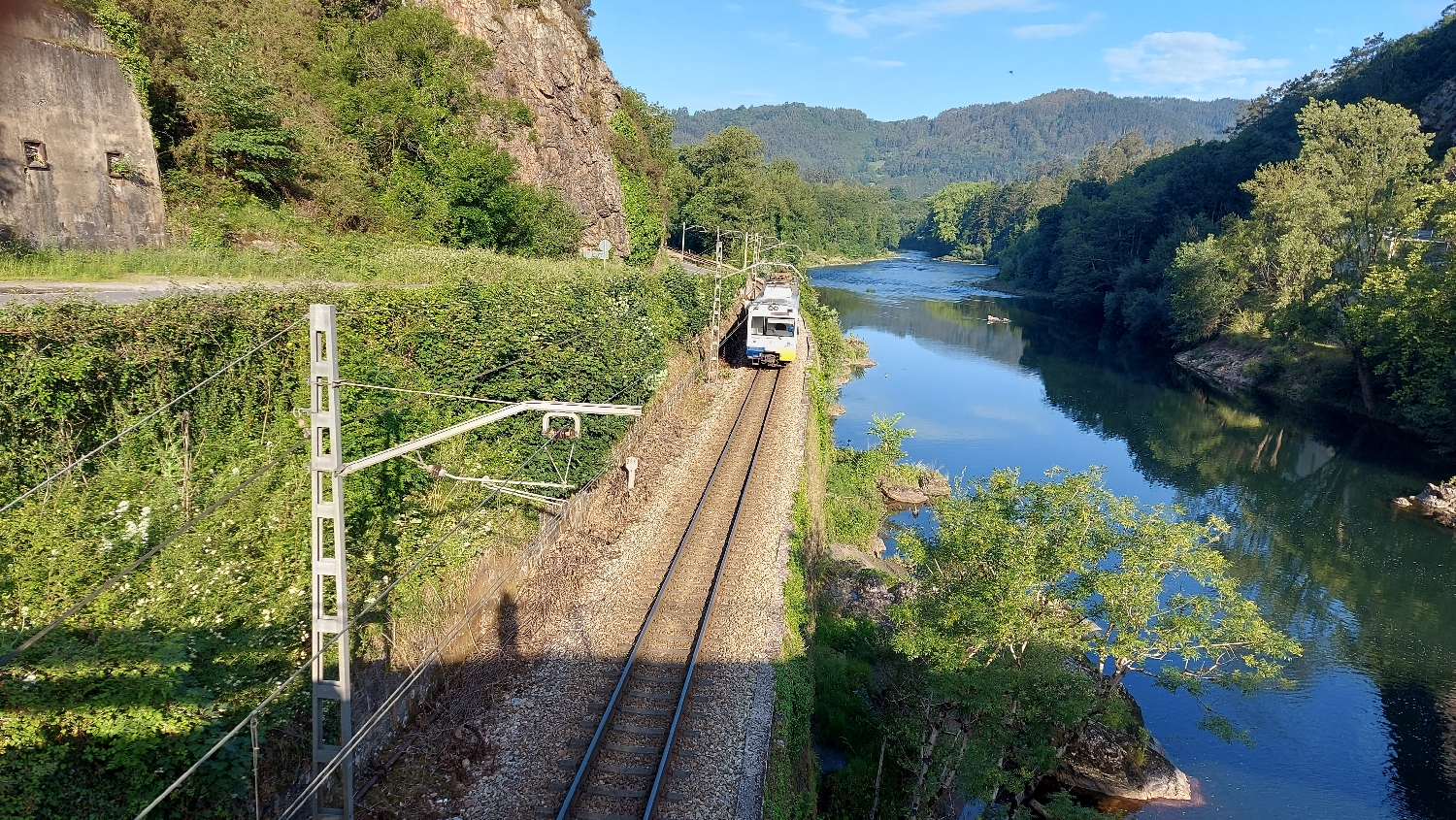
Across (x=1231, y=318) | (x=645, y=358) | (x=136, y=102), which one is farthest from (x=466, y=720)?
(x=1231, y=318)

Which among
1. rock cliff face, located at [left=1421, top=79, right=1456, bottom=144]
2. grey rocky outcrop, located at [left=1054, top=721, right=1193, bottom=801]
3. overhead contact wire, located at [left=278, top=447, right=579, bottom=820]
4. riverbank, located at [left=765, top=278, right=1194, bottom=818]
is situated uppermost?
rock cliff face, located at [left=1421, top=79, right=1456, bottom=144]

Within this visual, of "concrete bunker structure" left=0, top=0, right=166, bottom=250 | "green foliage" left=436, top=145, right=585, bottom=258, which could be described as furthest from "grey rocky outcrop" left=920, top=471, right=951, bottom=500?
"concrete bunker structure" left=0, top=0, right=166, bottom=250

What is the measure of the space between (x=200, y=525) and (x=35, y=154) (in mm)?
9971

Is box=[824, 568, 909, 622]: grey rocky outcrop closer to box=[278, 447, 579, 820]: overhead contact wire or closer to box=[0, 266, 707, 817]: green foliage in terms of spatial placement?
box=[0, 266, 707, 817]: green foliage

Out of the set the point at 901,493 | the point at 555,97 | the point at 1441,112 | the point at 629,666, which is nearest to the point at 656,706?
the point at 629,666

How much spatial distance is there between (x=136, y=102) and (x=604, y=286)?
35.9 feet

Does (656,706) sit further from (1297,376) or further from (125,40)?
(1297,376)

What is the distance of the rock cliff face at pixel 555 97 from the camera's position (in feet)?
109

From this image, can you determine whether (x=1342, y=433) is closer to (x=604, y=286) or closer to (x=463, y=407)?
(x=604, y=286)

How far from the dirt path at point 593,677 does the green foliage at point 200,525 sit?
130cm

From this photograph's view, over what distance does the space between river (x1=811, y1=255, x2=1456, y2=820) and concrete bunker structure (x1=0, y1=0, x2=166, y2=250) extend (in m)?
23.5

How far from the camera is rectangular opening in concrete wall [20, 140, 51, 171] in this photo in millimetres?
14086

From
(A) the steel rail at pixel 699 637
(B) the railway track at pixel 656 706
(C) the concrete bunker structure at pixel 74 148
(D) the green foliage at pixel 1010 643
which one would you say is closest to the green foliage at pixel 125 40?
(C) the concrete bunker structure at pixel 74 148

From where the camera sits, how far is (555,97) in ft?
119
